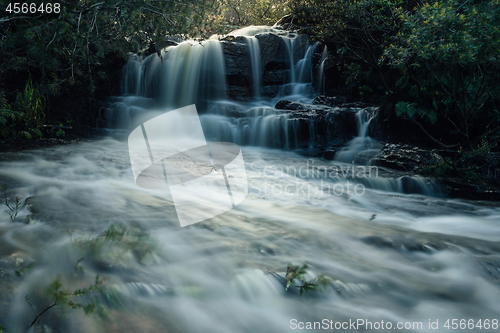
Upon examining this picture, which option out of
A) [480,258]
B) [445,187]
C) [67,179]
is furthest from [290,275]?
[445,187]

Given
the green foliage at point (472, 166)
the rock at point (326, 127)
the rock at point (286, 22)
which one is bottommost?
the green foliage at point (472, 166)

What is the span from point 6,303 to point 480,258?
3.50 meters

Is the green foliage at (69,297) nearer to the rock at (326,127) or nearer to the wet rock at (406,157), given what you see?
the wet rock at (406,157)

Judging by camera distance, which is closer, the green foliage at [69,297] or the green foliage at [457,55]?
the green foliage at [69,297]

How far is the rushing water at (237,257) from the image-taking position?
1.55 m

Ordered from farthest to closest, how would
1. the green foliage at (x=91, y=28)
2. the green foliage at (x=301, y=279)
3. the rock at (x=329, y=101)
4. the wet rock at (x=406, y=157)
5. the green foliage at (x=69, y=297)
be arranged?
the rock at (x=329, y=101)
the wet rock at (x=406, y=157)
the green foliage at (x=91, y=28)
the green foliage at (x=301, y=279)
the green foliage at (x=69, y=297)

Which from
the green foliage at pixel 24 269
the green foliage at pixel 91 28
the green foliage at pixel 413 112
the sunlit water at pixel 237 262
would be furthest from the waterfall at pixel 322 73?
the green foliage at pixel 24 269

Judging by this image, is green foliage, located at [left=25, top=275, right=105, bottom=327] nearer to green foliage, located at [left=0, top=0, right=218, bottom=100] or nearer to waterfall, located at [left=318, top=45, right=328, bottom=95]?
green foliage, located at [left=0, top=0, right=218, bottom=100]

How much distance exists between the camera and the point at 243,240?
244cm

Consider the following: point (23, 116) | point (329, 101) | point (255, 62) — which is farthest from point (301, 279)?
point (255, 62)

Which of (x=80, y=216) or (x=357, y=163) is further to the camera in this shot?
(x=357, y=163)

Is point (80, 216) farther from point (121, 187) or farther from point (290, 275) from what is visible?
point (290, 275)

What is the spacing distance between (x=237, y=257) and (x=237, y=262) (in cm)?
6

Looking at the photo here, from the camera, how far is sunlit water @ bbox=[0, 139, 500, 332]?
154 cm
